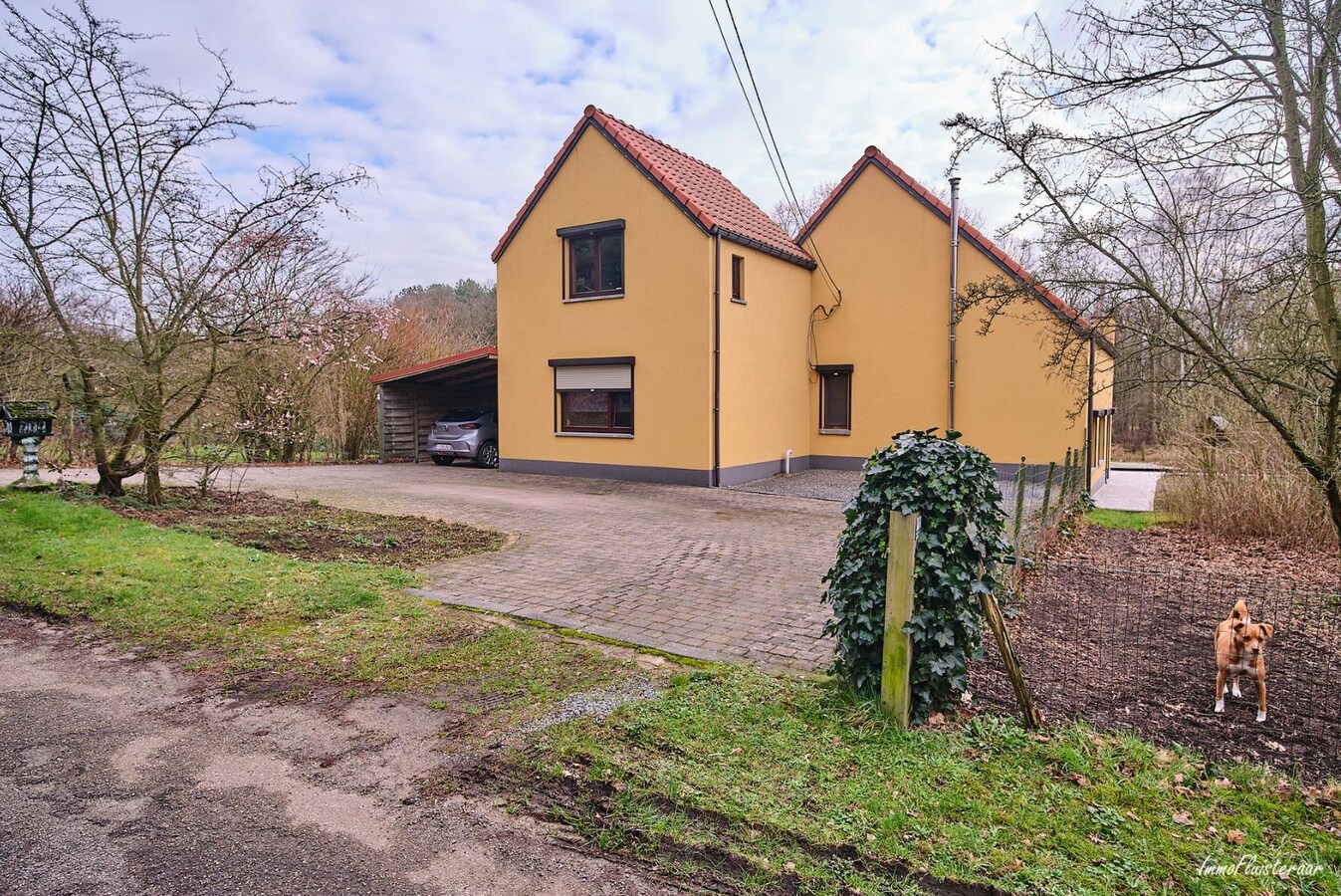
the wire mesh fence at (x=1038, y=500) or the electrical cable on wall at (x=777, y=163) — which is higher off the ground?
the electrical cable on wall at (x=777, y=163)

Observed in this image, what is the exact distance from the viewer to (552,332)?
16.2 m

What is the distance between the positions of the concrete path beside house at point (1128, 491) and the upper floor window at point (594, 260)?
1044 centimetres

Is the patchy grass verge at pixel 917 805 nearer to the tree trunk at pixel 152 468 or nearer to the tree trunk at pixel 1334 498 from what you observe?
the tree trunk at pixel 1334 498

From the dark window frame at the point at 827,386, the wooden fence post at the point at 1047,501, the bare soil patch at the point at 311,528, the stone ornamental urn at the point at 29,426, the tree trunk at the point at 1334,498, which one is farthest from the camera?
the dark window frame at the point at 827,386

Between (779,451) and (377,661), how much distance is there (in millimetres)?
12698

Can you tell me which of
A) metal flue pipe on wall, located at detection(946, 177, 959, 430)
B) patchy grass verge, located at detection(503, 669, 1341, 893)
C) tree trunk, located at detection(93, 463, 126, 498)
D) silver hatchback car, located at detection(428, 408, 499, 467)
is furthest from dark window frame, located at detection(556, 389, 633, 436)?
patchy grass verge, located at detection(503, 669, 1341, 893)

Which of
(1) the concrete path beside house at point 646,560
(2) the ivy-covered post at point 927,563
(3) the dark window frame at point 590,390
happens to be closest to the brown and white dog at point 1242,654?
(2) the ivy-covered post at point 927,563

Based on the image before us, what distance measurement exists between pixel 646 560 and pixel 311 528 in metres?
4.40

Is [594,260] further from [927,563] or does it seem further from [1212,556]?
[927,563]

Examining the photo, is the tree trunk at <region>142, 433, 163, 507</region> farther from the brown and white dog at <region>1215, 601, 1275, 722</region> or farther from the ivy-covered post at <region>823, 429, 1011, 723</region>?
the brown and white dog at <region>1215, 601, 1275, 722</region>

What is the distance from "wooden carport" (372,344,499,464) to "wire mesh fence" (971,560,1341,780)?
1482 centimetres

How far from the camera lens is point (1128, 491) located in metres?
17.1

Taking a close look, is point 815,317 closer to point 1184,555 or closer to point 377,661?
point 1184,555

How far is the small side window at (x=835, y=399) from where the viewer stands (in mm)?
17344
